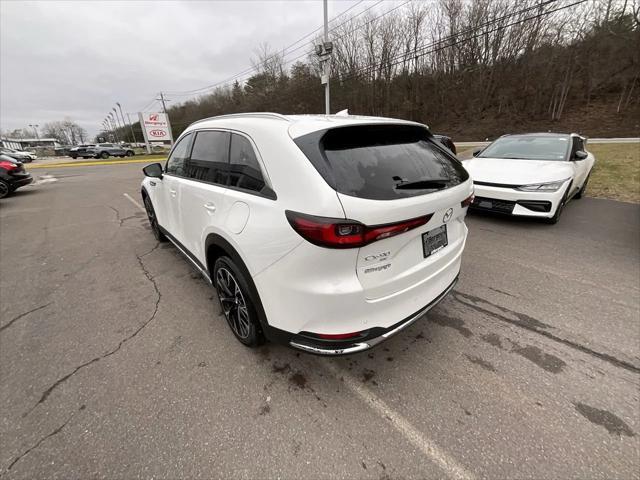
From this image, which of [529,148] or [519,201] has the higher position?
[529,148]

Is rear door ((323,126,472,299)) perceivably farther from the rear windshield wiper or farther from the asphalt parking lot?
the asphalt parking lot

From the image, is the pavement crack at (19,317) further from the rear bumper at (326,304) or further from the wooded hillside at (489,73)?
the wooded hillside at (489,73)

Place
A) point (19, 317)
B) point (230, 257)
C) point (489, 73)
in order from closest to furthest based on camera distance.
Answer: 1. point (230, 257)
2. point (19, 317)
3. point (489, 73)

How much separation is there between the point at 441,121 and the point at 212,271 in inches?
1461

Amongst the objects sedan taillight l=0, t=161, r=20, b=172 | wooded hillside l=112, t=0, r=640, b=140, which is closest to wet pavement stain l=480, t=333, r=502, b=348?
sedan taillight l=0, t=161, r=20, b=172

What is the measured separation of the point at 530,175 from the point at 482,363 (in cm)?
406

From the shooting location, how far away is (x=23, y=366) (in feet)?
7.74

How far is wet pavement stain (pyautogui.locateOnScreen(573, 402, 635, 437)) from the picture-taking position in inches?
67.9

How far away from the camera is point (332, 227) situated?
1.54 m

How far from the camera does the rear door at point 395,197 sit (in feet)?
5.41

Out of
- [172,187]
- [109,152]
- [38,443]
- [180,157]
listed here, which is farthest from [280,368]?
[109,152]

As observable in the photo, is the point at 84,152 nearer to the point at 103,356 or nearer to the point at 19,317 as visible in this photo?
the point at 19,317

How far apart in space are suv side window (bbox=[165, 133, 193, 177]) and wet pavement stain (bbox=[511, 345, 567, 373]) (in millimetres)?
3487

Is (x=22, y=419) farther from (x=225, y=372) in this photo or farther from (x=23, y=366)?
(x=225, y=372)
